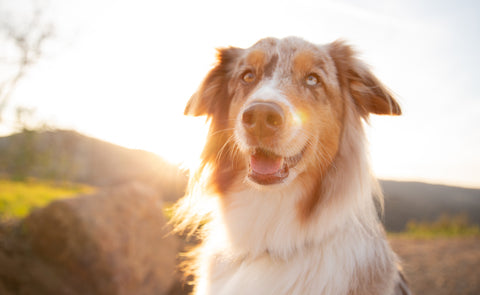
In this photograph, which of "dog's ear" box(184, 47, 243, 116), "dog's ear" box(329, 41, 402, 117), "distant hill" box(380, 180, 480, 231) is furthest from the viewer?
"distant hill" box(380, 180, 480, 231)

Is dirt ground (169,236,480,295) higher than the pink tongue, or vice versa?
the pink tongue

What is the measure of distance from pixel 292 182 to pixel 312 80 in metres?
1.00

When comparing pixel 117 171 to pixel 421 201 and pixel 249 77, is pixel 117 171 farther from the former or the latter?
pixel 421 201

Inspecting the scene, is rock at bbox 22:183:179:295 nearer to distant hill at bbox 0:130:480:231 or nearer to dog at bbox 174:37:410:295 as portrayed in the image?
distant hill at bbox 0:130:480:231

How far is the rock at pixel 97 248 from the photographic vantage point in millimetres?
5691

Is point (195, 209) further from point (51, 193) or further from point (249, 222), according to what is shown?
point (51, 193)

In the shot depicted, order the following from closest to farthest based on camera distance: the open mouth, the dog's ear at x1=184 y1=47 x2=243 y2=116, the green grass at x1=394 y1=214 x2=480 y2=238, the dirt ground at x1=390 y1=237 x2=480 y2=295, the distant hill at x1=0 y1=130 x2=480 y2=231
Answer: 1. the open mouth
2. the dog's ear at x1=184 y1=47 x2=243 y2=116
3. the dirt ground at x1=390 y1=237 x2=480 y2=295
4. the distant hill at x1=0 y1=130 x2=480 y2=231
5. the green grass at x1=394 y1=214 x2=480 y2=238

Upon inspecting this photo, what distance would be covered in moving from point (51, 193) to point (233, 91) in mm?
10052

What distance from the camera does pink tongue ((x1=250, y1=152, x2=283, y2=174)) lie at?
8.66ft

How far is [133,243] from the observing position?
20.4 feet

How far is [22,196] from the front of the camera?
9.08m

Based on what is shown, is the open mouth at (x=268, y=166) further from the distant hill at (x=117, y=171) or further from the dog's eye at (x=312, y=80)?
the distant hill at (x=117, y=171)

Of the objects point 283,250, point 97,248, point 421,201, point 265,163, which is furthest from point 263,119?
point 421,201

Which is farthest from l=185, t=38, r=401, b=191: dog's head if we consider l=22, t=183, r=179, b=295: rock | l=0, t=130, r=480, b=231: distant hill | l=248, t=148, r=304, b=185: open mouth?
l=0, t=130, r=480, b=231: distant hill
